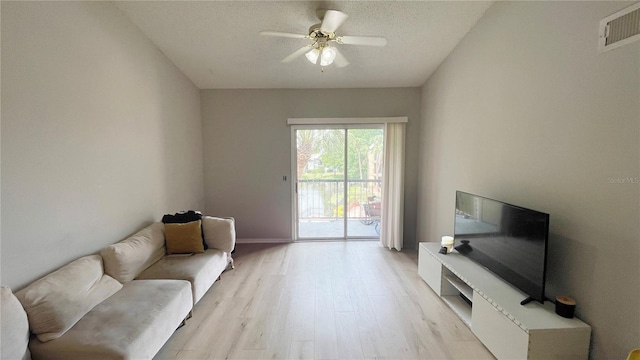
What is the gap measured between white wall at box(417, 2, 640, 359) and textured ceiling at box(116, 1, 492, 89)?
455 mm

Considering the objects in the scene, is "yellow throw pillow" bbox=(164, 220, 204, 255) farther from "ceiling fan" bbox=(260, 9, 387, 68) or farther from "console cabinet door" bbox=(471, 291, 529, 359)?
"console cabinet door" bbox=(471, 291, 529, 359)

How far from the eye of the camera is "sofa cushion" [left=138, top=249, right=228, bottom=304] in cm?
222

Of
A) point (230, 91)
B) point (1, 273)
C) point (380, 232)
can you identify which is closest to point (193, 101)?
point (230, 91)

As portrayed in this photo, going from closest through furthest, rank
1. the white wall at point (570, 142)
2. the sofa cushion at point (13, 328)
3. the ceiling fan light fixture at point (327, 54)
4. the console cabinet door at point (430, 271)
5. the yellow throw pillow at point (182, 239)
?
the sofa cushion at point (13, 328) < the white wall at point (570, 142) < the ceiling fan light fixture at point (327, 54) < the console cabinet door at point (430, 271) < the yellow throw pillow at point (182, 239)

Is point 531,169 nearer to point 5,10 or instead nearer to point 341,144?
point 341,144

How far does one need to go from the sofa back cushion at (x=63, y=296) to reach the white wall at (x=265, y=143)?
2.29m

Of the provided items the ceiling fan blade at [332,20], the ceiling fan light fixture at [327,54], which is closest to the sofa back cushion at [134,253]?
the ceiling fan light fixture at [327,54]

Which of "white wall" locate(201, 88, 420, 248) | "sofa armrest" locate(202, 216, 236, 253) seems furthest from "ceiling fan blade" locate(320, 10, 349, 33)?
"sofa armrest" locate(202, 216, 236, 253)

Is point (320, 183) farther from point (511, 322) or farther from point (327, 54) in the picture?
point (511, 322)

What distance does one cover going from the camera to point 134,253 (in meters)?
2.19

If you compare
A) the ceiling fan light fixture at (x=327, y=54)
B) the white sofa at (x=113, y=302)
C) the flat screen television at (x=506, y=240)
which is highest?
the ceiling fan light fixture at (x=327, y=54)

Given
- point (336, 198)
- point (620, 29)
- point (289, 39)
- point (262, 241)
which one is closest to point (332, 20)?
point (289, 39)

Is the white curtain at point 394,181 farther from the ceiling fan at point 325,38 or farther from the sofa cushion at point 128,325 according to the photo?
the sofa cushion at point 128,325

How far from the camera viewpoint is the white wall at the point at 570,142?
4.48ft
